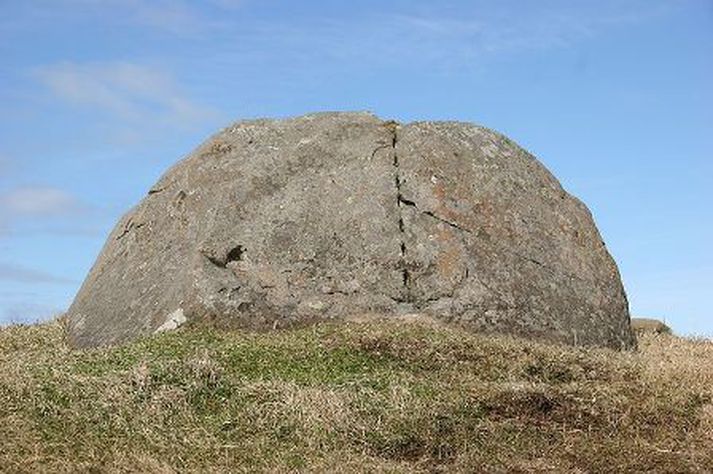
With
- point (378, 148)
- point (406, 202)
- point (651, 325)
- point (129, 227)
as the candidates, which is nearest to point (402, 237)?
point (406, 202)

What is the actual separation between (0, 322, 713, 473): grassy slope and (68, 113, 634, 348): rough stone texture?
4.80 ft

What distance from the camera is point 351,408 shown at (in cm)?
1169

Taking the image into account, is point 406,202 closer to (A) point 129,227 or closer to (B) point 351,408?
(A) point 129,227

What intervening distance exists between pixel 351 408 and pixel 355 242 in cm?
533

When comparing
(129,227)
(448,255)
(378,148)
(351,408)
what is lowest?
(351,408)

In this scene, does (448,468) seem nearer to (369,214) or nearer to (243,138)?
(369,214)

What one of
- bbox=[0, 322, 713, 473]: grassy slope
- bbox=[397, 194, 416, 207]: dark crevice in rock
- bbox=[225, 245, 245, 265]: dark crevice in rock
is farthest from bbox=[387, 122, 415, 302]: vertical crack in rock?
bbox=[225, 245, 245, 265]: dark crevice in rock

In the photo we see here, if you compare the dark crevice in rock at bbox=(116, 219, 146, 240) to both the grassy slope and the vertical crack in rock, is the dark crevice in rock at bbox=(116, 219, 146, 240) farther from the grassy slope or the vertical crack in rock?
the vertical crack in rock

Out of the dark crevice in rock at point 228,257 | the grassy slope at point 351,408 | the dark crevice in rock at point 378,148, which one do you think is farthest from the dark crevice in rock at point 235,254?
the dark crevice in rock at point 378,148

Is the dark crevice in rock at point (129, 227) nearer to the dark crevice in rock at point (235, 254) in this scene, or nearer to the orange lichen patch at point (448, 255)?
the dark crevice in rock at point (235, 254)

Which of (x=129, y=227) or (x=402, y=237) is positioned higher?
(x=129, y=227)

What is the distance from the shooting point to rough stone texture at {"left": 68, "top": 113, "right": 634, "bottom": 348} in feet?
53.8

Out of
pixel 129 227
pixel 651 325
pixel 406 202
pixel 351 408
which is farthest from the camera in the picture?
pixel 651 325

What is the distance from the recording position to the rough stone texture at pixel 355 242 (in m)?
16.4
